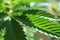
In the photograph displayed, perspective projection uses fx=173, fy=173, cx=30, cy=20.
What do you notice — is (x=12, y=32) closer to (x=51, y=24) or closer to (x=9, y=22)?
(x=9, y=22)

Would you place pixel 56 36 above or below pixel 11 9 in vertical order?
below

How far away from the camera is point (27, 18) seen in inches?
29.1

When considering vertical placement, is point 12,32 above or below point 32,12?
below

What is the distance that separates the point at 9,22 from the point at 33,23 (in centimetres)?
10

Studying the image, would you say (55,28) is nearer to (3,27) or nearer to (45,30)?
(45,30)

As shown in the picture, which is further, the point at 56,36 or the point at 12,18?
the point at 12,18

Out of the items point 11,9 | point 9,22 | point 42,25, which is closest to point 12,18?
point 9,22

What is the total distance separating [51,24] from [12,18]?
0.18m

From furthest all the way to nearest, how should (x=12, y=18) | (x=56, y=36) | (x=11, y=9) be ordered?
(x=11, y=9) < (x=12, y=18) < (x=56, y=36)

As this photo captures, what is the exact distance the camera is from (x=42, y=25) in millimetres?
711

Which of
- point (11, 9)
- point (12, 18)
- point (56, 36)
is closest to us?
point (56, 36)

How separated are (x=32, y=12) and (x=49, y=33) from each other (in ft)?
0.56

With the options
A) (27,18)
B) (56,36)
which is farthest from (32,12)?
(56,36)

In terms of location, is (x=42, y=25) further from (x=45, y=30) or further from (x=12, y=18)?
(x=12, y=18)
